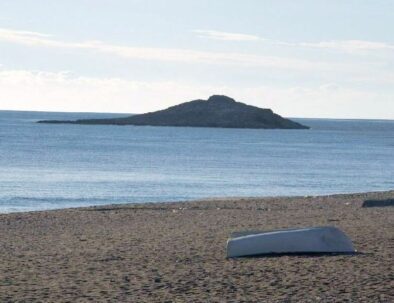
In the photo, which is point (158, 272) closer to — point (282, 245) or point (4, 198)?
point (282, 245)

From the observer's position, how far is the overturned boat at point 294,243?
16203 mm

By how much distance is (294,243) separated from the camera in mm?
16281

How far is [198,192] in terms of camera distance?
4491cm

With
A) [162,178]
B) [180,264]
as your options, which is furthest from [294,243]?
[162,178]

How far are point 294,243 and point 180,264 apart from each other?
1.84 metres

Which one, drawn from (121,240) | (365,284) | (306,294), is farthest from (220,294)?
(121,240)

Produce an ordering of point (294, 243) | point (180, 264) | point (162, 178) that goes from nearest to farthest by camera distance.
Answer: point (180, 264) → point (294, 243) → point (162, 178)

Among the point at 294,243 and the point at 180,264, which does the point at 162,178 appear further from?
the point at 180,264

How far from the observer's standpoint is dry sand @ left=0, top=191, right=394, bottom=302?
1302 centimetres

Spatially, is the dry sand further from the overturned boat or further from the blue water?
the blue water

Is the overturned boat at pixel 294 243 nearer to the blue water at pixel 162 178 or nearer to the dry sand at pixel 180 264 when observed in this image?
the dry sand at pixel 180 264

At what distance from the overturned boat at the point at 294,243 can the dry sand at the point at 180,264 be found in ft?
0.92

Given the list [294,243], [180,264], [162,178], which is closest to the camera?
[180,264]

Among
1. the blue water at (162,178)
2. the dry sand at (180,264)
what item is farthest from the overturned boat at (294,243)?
the blue water at (162,178)
